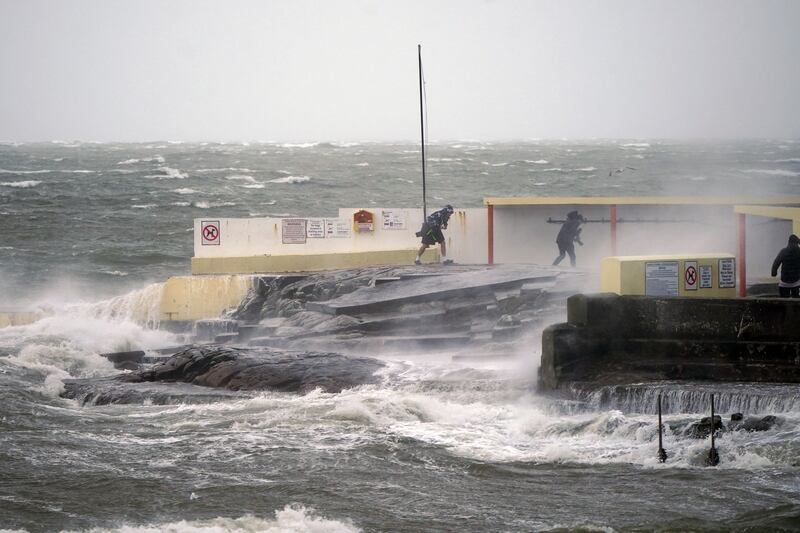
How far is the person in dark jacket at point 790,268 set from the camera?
19.4 metres

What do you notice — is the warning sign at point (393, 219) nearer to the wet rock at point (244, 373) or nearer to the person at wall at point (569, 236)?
the person at wall at point (569, 236)

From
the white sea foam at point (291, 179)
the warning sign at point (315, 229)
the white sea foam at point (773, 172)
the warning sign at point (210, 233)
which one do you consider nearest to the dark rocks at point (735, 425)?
the warning sign at point (315, 229)

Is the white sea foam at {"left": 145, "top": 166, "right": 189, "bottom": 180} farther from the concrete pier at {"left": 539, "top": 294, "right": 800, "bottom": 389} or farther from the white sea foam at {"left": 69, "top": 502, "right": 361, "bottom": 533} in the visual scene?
the white sea foam at {"left": 69, "top": 502, "right": 361, "bottom": 533}

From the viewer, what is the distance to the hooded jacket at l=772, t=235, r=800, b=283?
1938 centimetres

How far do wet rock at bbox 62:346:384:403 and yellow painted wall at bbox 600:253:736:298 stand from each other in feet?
13.7

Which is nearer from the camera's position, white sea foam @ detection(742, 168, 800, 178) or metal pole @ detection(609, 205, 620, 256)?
metal pole @ detection(609, 205, 620, 256)

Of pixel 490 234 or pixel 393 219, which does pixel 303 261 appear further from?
pixel 490 234

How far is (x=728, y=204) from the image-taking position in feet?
87.5

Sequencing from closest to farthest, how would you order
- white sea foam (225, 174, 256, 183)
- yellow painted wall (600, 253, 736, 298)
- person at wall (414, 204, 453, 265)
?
yellow painted wall (600, 253, 736, 298)
person at wall (414, 204, 453, 265)
white sea foam (225, 174, 256, 183)

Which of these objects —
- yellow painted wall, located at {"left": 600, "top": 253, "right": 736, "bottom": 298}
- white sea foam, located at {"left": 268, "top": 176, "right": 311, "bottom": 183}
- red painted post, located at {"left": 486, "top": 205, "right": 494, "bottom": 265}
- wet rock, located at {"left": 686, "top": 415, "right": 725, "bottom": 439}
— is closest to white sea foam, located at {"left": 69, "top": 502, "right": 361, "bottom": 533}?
wet rock, located at {"left": 686, "top": 415, "right": 725, "bottom": 439}

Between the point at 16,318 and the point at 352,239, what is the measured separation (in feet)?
25.9

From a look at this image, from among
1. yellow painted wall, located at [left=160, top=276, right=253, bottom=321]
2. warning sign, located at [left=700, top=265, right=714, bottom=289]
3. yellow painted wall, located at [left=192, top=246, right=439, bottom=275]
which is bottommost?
yellow painted wall, located at [left=160, top=276, right=253, bottom=321]

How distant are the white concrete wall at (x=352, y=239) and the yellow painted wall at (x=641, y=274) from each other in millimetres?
9712

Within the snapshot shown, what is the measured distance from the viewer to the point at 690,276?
19.6 metres
